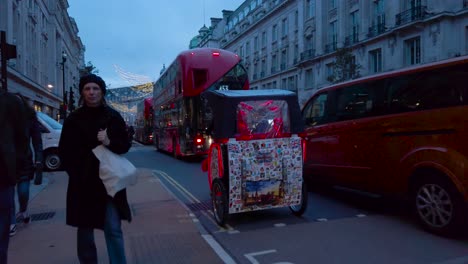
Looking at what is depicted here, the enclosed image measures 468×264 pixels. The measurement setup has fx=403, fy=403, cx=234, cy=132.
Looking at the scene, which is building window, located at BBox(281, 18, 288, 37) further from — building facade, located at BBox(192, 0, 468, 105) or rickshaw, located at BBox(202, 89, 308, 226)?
rickshaw, located at BBox(202, 89, 308, 226)

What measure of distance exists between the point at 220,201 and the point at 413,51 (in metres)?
28.4

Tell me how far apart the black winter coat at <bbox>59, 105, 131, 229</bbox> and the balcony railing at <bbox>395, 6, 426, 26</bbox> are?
96.2ft

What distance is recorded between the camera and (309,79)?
144 feet

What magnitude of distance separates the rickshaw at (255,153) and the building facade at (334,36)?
968 inches

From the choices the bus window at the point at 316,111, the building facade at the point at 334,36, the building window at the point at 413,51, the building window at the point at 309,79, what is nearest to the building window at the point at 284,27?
the building facade at the point at 334,36

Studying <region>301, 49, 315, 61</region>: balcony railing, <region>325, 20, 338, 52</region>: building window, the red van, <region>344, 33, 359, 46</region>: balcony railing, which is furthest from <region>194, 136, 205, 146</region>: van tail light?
<region>301, 49, 315, 61</region>: balcony railing

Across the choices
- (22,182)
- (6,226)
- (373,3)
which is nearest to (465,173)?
(6,226)

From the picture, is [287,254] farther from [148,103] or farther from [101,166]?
[148,103]

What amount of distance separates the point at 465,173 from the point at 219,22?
77.1 m

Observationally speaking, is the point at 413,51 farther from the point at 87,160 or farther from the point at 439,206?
the point at 87,160

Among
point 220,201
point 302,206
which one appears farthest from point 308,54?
point 220,201

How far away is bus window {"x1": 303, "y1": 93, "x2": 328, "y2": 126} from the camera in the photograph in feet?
25.3

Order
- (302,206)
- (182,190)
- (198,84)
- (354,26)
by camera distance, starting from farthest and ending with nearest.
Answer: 1. (354,26)
2. (198,84)
3. (182,190)
4. (302,206)

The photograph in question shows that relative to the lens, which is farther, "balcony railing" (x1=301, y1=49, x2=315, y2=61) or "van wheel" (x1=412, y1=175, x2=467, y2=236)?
"balcony railing" (x1=301, y1=49, x2=315, y2=61)
